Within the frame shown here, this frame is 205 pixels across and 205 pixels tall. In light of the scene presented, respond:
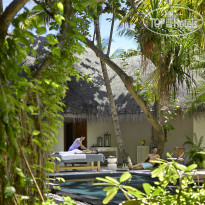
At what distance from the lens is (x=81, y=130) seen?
1291 cm

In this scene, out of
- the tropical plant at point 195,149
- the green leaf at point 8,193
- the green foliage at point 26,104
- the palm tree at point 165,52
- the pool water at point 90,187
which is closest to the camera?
the green leaf at point 8,193

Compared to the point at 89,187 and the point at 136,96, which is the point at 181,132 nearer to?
the point at 136,96

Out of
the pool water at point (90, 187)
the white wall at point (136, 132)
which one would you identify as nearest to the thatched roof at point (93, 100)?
the white wall at point (136, 132)

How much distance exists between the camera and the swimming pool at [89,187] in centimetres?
508

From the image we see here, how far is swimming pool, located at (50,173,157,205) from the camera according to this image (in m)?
5.08

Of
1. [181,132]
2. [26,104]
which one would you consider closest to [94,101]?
[181,132]

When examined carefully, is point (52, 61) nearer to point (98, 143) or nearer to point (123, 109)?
point (123, 109)

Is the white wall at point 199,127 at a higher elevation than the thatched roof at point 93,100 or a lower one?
lower

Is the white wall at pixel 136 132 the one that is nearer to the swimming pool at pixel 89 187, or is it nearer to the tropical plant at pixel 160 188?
the swimming pool at pixel 89 187

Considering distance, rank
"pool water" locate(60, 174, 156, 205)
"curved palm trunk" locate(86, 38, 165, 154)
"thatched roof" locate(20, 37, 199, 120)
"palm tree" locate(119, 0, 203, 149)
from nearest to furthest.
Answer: "pool water" locate(60, 174, 156, 205) < "palm tree" locate(119, 0, 203, 149) < "curved palm trunk" locate(86, 38, 165, 154) < "thatched roof" locate(20, 37, 199, 120)

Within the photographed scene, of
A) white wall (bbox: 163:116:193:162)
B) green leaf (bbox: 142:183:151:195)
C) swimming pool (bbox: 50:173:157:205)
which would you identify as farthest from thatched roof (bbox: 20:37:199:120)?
green leaf (bbox: 142:183:151:195)

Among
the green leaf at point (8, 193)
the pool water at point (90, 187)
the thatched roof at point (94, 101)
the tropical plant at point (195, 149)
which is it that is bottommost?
the pool water at point (90, 187)

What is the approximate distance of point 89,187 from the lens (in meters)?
6.65

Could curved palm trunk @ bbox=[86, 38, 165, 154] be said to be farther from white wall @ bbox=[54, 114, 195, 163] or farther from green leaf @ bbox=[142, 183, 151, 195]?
green leaf @ bbox=[142, 183, 151, 195]
